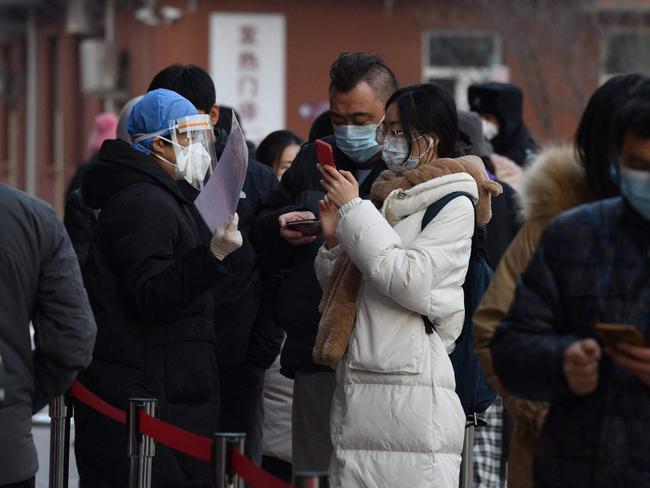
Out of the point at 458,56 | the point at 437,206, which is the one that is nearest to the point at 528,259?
the point at 437,206

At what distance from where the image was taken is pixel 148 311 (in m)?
5.51

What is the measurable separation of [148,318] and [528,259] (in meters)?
1.83

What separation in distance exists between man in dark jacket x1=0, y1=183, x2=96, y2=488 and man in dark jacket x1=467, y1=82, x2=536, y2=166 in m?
4.93

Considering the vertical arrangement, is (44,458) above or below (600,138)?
below

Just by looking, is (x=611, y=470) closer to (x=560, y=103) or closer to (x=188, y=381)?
(x=188, y=381)

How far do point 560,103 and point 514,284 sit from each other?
65.8 ft

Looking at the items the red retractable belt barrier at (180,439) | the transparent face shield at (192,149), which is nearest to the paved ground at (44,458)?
the red retractable belt barrier at (180,439)

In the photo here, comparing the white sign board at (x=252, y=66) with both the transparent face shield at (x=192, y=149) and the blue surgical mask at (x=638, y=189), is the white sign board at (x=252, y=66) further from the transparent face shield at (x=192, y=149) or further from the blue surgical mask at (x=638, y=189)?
the blue surgical mask at (x=638, y=189)

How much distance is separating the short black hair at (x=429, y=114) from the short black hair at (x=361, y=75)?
59 cm

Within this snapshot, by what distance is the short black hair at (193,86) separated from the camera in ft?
23.4

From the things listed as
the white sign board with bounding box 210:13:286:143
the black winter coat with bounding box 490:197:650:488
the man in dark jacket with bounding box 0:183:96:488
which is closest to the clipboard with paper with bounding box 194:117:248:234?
the man in dark jacket with bounding box 0:183:96:488

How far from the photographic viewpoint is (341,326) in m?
5.24

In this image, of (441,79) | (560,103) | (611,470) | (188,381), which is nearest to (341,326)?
(188,381)

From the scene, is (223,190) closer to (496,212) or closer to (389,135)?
(389,135)
